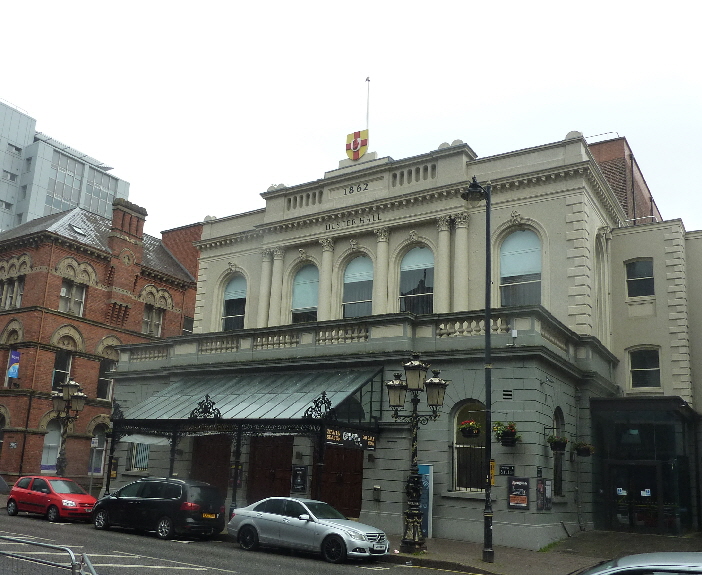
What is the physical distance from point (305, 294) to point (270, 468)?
8.99 m

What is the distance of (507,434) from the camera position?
20.6 metres

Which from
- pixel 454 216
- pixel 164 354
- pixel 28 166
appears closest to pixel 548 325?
pixel 454 216

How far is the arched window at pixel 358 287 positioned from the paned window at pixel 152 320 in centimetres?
2032

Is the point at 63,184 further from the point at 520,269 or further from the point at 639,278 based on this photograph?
the point at 639,278

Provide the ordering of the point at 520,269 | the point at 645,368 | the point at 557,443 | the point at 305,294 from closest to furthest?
the point at 557,443 < the point at 520,269 < the point at 645,368 < the point at 305,294

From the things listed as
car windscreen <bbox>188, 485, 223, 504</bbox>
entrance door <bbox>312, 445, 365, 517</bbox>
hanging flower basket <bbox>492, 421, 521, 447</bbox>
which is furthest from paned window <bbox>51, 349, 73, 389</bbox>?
hanging flower basket <bbox>492, 421, 521, 447</bbox>

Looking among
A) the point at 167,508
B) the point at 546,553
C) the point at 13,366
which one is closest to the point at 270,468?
the point at 167,508

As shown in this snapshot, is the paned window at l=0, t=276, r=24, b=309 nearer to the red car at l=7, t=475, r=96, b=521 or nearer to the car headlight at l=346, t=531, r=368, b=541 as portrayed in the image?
the red car at l=7, t=475, r=96, b=521

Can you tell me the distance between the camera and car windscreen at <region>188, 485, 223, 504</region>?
20.0 m

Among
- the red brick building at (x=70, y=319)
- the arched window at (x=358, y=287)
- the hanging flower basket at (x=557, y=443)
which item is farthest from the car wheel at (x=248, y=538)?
the red brick building at (x=70, y=319)

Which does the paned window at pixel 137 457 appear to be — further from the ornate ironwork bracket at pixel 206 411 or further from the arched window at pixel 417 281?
the arched window at pixel 417 281

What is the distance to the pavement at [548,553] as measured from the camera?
653 inches

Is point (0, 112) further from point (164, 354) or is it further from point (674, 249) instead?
point (674, 249)

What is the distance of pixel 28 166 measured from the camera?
103 meters
